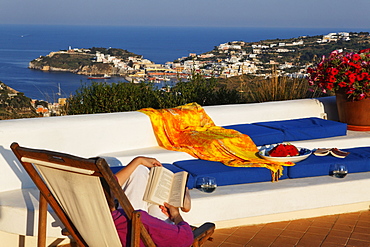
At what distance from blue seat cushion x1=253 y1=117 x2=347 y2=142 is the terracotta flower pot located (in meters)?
0.36

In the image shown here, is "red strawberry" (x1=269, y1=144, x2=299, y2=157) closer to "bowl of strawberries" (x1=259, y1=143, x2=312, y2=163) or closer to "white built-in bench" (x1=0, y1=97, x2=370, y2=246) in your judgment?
"bowl of strawberries" (x1=259, y1=143, x2=312, y2=163)

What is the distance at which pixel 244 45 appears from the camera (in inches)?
822

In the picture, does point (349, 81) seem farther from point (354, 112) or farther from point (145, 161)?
point (145, 161)

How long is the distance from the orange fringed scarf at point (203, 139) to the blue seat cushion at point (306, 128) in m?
0.72

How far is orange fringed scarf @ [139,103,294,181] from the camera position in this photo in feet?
16.6

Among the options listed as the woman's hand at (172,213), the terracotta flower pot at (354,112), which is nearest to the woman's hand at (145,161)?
the woman's hand at (172,213)

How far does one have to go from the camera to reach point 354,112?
6.73m

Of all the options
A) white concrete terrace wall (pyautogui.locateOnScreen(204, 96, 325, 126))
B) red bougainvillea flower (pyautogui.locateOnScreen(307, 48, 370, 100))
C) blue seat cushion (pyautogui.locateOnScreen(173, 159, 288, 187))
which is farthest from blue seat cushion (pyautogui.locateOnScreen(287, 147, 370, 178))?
red bougainvillea flower (pyautogui.locateOnScreen(307, 48, 370, 100))

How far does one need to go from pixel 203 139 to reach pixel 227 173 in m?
0.78

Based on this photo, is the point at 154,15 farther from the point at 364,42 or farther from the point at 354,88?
the point at 354,88

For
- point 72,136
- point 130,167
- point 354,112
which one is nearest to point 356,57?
point 354,112

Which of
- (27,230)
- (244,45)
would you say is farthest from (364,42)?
(27,230)

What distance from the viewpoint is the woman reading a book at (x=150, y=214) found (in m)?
2.90

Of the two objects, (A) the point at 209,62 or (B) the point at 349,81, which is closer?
(B) the point at 349,81
